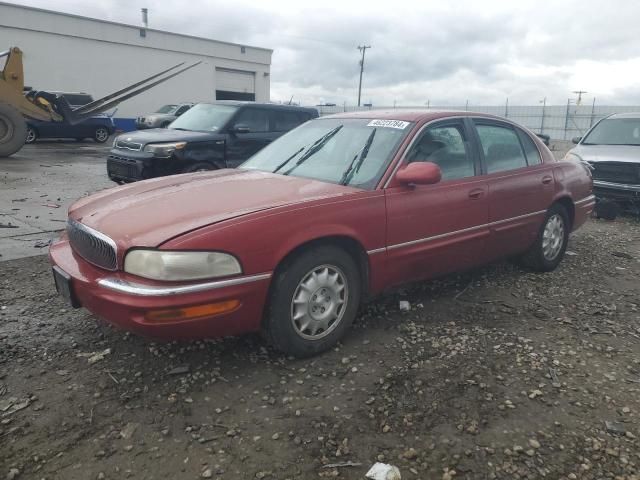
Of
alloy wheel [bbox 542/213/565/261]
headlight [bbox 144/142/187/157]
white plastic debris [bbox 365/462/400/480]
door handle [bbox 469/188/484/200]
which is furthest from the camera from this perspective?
headlight [bbox 144/142/187/157]

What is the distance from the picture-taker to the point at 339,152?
377cm

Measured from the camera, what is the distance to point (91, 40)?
26047mm

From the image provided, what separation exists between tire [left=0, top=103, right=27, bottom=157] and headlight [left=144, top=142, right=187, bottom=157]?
7157 mm

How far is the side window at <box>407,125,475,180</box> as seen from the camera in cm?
369

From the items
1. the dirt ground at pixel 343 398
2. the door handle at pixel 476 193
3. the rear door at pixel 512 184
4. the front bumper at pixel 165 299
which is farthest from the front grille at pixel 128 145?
the door handle at pixel 476 193

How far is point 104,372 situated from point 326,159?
207cm

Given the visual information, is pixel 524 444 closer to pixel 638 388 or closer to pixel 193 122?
pixel 638 388

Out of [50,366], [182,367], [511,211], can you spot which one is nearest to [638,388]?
[511,211]

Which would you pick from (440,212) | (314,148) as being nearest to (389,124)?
(314,148)

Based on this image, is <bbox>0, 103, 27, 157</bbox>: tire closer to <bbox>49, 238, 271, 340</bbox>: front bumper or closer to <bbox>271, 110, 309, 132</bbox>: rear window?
<bbox>271, 110, 309, 132</bbox>: rear window

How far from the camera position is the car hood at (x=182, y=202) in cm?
270

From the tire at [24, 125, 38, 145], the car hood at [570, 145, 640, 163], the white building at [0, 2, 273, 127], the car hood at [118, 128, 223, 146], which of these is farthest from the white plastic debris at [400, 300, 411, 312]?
the white building at [0, 2, 273, 127]

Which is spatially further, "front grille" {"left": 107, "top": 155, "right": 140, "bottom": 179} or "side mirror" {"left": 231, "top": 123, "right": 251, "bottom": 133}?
"side mirror" {"left": 231, "top": 123, "right": 251, "bottom": 133}

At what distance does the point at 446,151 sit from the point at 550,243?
176 cm
